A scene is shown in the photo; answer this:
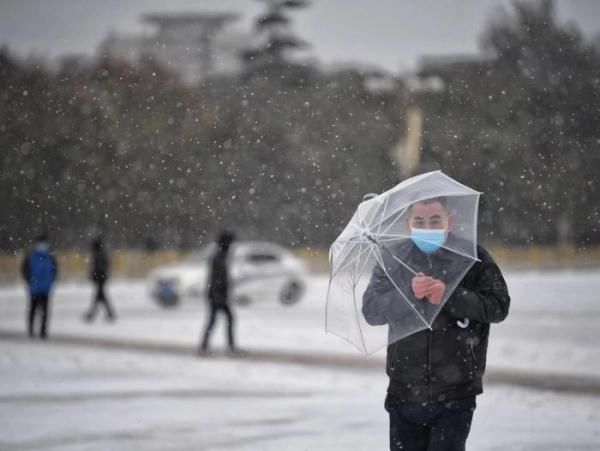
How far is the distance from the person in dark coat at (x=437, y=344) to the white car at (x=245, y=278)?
2169cm

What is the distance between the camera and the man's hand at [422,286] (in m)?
4.95

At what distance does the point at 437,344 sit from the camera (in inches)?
198

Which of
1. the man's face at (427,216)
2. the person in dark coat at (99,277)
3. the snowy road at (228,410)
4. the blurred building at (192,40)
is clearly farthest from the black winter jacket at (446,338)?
the blurred building at (192,40)

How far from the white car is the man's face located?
854 inches

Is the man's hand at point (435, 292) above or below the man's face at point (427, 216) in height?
below

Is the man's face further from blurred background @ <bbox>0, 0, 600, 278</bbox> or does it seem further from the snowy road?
blurred background @ <bbox>0, 0, 600, 278</bbox>

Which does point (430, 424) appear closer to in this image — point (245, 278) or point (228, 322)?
point (228, 322)

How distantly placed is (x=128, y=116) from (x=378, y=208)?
148ft

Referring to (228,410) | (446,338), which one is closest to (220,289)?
(228,410)

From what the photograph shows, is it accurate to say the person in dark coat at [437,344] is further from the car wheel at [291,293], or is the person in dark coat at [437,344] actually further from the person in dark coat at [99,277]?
the car wheel at [291,293]

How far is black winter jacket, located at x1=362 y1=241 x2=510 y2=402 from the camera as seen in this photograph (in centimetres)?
497

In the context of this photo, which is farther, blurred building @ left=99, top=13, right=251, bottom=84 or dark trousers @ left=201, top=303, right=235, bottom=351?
blurred building @ left=99, top=13, right=251, bottom=84

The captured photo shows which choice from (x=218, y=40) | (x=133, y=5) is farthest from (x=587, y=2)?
(x=133, y=5)

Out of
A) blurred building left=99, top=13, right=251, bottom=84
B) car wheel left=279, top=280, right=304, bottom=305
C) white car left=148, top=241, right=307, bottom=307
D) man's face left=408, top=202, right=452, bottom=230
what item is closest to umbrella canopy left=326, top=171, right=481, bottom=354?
man's face left=408, top=202, right=452, bottom=230
